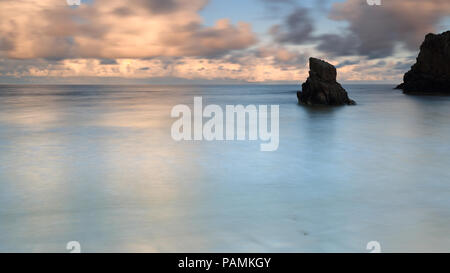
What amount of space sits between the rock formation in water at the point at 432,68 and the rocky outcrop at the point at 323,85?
37.1 meters

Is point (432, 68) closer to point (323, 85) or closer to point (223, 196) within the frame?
point (323, 85)

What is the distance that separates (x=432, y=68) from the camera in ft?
213

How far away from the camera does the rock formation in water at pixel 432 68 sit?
206ft

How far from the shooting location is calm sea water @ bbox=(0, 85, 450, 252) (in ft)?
17.8

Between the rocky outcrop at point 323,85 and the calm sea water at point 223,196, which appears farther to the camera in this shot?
the rocky outcrop at point 323,85

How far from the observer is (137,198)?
7355 millimetres

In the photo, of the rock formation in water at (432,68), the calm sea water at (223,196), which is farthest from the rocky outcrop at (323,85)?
the rock formation in water at (432,68)

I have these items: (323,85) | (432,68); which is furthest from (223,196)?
(432,68)

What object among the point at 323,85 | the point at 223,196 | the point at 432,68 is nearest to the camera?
the point at 223,196

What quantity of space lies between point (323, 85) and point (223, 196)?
28335mm

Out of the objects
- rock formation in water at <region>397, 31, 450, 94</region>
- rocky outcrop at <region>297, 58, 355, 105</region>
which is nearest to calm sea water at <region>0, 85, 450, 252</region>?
rocky outcrop at <region>297, 58, 355, 105</region>

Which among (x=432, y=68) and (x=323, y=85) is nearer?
(x=323, y=85)

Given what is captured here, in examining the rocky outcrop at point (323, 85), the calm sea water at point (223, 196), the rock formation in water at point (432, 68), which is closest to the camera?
the calm sea water at point (223, 196)

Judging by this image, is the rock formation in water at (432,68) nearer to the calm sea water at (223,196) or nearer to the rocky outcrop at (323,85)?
the rocky outcrop at (323,85)
